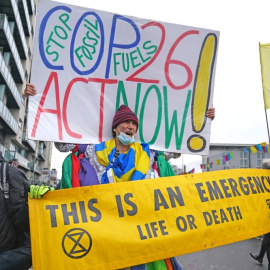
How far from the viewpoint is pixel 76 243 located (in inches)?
88.4

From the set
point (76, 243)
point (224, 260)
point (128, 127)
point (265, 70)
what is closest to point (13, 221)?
point (76, 243)

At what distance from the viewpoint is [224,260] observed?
608 centimetres

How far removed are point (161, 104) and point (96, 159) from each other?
→ 1.05 meters

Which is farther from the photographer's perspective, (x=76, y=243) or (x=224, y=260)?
(x=224, y=260)

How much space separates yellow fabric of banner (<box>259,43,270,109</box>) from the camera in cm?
420

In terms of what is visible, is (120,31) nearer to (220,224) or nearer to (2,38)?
(220,224)

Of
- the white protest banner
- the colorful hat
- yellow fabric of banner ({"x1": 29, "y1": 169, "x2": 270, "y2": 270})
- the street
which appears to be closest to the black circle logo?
yellow fabric of banner ({"x1": 29, "y1": 169, "x2": 270, "y2": 270})

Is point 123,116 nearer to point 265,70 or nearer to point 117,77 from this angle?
point 117,77

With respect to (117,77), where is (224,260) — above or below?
below

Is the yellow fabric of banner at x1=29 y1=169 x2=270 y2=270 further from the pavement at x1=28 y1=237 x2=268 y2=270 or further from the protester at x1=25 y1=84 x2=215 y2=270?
the pavement at x1=28 y1=237 x2=268 y2=270

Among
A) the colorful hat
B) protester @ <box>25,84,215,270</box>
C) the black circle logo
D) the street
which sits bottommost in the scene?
the street

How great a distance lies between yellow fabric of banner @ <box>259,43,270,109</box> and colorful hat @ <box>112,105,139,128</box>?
2168 mm

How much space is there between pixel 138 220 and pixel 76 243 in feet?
1.70

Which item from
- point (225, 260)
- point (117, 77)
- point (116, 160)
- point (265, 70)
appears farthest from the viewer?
point (225, 260)
